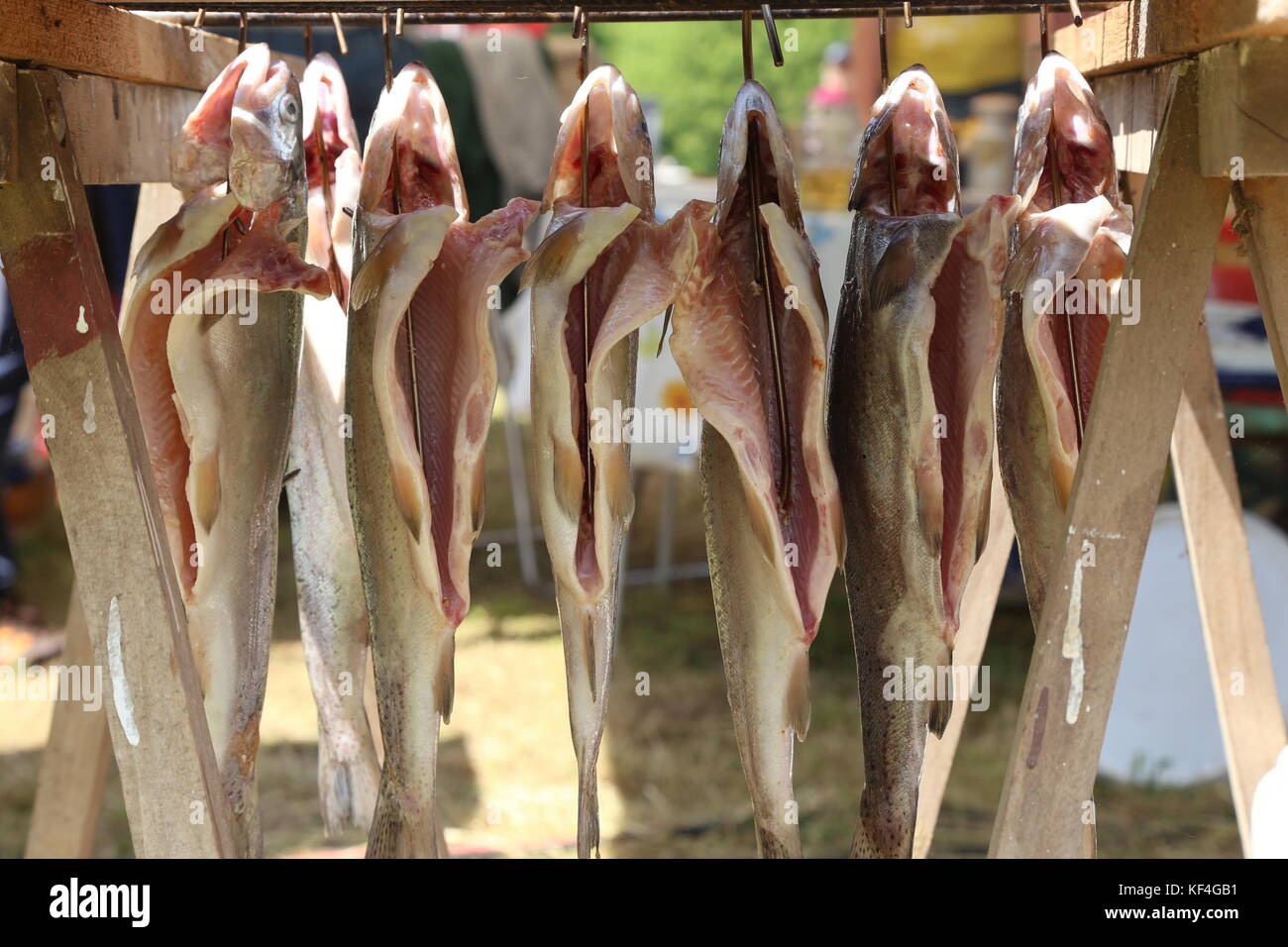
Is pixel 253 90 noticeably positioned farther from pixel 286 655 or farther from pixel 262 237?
pixel 286 655

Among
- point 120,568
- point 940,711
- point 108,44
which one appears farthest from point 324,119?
point 940,711

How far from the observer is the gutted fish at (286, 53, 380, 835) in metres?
1.98

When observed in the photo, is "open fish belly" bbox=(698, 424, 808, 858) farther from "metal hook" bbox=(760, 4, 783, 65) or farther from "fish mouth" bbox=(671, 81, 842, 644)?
"metal hook" bbox=(760, 4, 783, 65)

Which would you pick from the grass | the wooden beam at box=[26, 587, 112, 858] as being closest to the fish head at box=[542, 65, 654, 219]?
the wooden beam at box=[26, 587, 112, 858]

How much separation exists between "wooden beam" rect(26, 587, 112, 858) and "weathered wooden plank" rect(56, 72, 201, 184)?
88 cm

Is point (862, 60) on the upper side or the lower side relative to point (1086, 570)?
upper

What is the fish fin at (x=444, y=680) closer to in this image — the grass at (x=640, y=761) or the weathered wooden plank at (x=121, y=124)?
the weathered wooden plank at (x=121, y=124)

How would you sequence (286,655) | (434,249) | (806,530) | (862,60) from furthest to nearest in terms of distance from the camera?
(862,60), (286,655), (806,530), (434,249)

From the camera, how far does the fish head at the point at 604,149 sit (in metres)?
1.57

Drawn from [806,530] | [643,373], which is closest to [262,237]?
[806,530]

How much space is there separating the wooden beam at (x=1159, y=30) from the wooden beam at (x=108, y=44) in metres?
1.36

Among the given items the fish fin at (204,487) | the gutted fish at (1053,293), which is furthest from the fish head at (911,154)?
the fish fin at (204,487)
